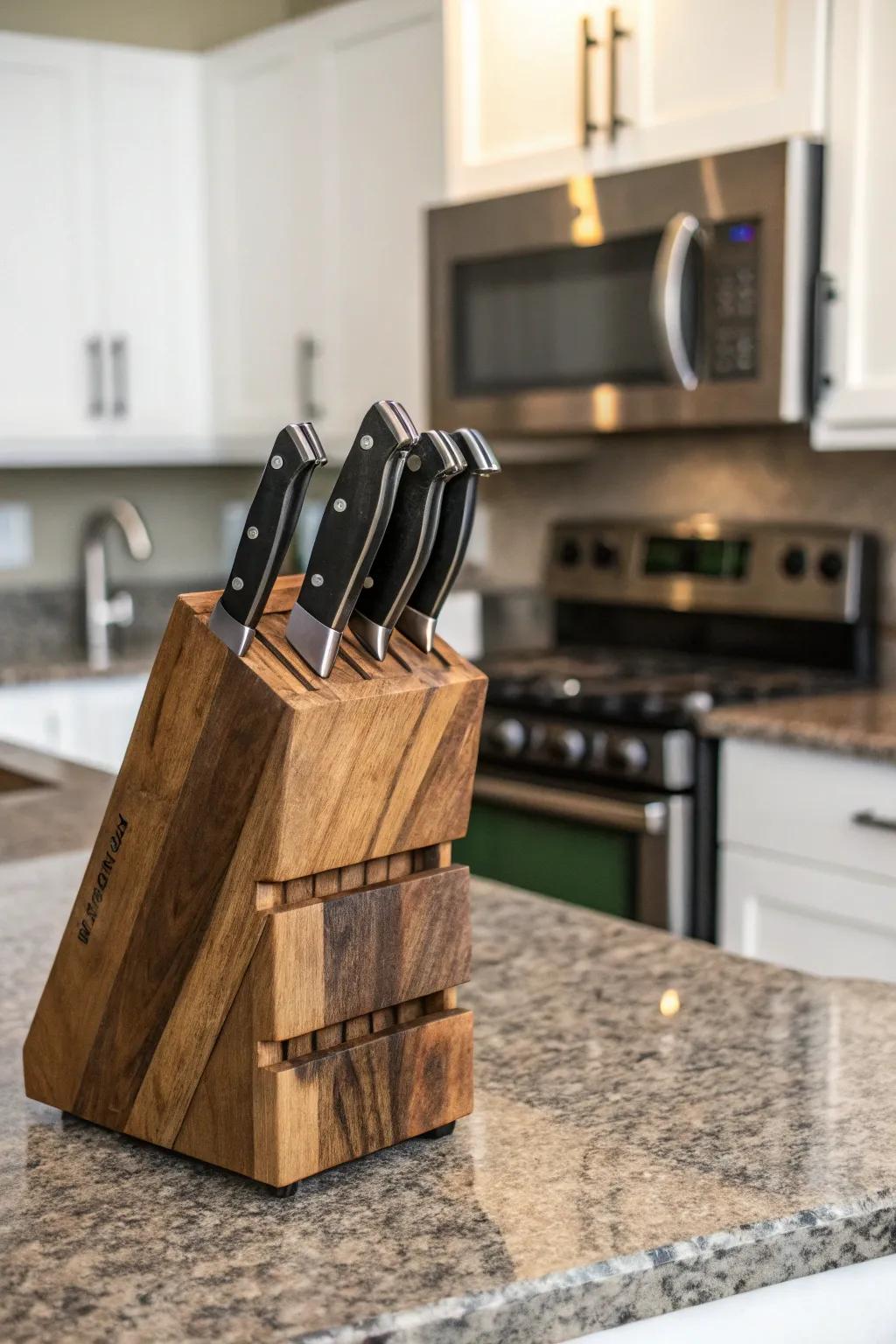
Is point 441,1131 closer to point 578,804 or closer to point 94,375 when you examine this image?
point 578,804

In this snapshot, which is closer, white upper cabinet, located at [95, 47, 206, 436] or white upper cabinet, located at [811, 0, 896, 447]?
white upper cabinet, located at [811, 0, 896, 447]

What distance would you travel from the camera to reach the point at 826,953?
2.36 meters

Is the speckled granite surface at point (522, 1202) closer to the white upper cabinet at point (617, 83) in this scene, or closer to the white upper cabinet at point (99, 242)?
the white upper cabinet at point (617, 83)

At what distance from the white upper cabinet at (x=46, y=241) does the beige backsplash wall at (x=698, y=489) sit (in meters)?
1.00

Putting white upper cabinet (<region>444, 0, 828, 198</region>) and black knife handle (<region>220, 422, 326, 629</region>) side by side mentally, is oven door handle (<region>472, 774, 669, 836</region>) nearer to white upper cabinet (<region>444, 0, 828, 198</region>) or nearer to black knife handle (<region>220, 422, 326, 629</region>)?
white upper cabinet (<region>444, 0, 828, 198</region>)

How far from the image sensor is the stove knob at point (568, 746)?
2615mm

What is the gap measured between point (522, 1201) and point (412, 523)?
348 millimetres

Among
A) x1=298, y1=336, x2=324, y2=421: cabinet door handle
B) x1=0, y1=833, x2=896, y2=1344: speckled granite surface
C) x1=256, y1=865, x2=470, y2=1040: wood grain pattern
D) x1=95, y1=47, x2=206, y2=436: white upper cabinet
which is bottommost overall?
x1=0, y1=833, x2=896, y2=1344: speckled granite surface

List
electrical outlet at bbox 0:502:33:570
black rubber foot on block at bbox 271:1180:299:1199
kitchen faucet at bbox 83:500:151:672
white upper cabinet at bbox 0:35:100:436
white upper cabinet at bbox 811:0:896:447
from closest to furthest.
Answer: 1. black rubber foot on block at bbox 271:1180:299:1199
2. white upper cabinet at bbox 811:0:896:447
3. white upper cabinet at bbox 0:35:100:436
4. kitchen faucet at bbox 83:500:151:672
5. electrical outlet at bbox 0:502:33:570

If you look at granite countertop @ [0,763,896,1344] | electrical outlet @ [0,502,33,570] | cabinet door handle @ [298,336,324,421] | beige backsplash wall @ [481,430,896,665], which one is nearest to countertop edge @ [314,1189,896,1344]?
granite countertop @ [0,763,896,1344]

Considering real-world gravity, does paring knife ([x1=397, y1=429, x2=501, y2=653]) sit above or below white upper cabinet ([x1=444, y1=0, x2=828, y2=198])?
below

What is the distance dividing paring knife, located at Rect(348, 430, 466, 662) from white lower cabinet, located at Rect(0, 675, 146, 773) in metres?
2.43

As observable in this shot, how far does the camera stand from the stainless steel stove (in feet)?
8.29

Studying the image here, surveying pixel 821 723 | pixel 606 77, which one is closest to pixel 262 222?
pixel 606 77
